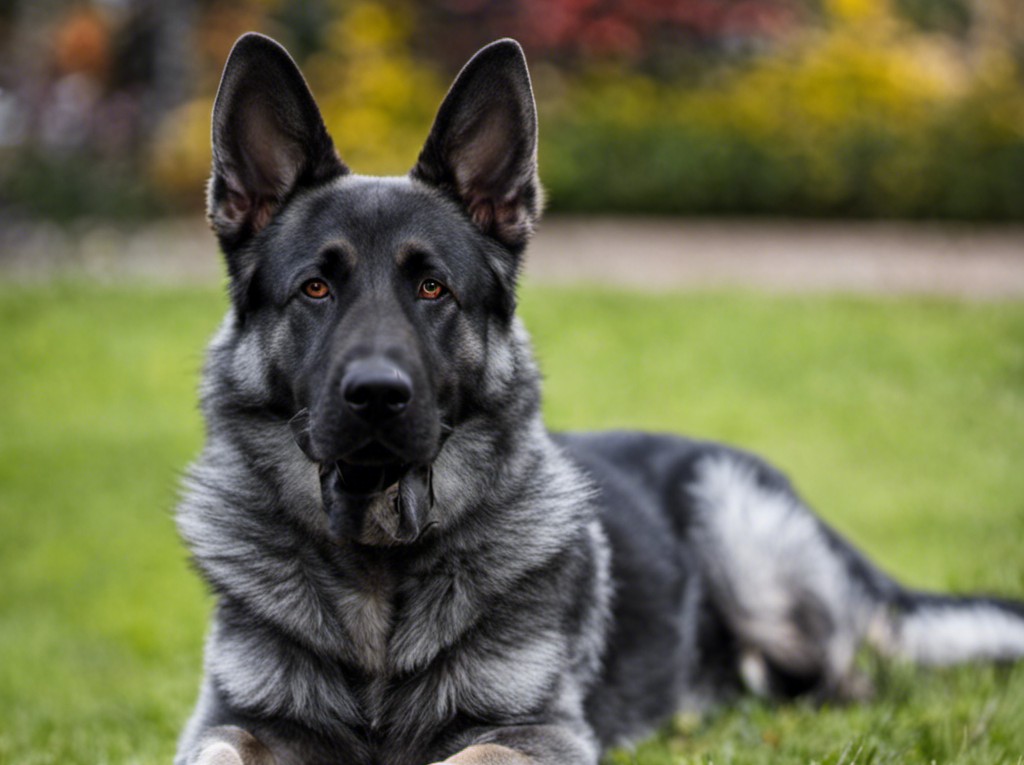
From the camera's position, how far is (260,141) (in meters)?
3.63

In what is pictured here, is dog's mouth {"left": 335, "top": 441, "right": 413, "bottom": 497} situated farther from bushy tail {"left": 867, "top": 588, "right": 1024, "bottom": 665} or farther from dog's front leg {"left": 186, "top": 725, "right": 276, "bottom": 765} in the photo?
bushy tail {"left": 867, "top": 588, "right": 1024, "bottom": 665}

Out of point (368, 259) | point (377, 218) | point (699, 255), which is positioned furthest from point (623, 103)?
point (368, 259)

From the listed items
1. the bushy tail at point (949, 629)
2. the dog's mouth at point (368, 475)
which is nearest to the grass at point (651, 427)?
the bushy tail at point (949, 629)

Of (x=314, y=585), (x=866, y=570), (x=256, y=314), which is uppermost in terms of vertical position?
(x=256, y=314)

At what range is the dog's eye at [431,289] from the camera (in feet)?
11.3

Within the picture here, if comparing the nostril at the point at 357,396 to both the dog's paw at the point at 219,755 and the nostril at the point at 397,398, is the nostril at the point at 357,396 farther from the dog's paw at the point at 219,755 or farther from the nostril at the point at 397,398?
the dog's paw at the point at 219,755

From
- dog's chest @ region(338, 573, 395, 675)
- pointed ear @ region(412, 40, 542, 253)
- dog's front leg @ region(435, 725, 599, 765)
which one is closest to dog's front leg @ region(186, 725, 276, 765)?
dog's chest @ region(338, 573, 395, 675)

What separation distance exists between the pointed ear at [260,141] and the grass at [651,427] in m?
1.32

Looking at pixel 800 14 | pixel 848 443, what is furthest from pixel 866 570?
pixel 800 14

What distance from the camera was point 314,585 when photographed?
3.43 meters

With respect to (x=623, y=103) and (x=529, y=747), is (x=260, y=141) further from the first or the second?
(x=623, y=103)

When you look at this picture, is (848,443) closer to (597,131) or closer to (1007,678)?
(1007,678)

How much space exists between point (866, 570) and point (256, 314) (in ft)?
9.32

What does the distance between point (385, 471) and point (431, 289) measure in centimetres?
58
